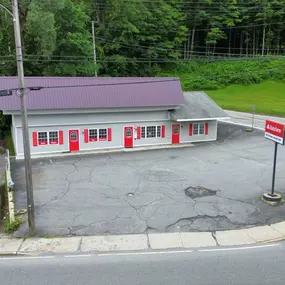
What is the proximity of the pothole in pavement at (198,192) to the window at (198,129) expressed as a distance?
13.8 metres

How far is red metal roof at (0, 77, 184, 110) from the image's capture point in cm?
2555

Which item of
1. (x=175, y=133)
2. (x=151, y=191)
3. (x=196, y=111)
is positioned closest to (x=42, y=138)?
(x=175, y=133)

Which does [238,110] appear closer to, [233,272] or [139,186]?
[139,186]

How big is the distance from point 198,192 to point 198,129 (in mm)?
14742

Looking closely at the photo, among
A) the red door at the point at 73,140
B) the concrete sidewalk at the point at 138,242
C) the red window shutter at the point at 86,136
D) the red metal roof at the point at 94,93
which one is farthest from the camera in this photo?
the red window shutter at the point at 86,136

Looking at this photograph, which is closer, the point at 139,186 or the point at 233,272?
the point at 233,272

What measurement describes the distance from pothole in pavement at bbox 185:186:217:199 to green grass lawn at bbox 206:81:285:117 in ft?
96.6

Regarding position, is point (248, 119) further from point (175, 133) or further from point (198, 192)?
point (198, 192)

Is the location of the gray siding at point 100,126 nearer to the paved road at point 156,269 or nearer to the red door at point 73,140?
the red door at point 73,140

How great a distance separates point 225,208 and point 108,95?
1640 cm

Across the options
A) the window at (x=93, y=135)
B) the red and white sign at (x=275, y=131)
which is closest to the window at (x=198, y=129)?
the window at (x=93, y=135)

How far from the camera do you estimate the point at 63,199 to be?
52.8 feet

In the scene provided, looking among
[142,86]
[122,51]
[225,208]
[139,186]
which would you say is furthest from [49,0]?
[225,208]

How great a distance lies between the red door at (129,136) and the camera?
28.5m
